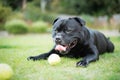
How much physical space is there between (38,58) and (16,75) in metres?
1.34

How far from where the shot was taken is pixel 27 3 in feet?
94.7

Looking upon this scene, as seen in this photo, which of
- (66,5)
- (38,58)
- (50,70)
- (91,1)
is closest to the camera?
(50,70)

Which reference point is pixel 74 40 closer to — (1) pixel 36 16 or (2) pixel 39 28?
(2) pixel 39 28

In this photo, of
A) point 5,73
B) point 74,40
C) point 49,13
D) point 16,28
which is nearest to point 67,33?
point 74,40

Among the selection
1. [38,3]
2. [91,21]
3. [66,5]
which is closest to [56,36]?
[91,21]

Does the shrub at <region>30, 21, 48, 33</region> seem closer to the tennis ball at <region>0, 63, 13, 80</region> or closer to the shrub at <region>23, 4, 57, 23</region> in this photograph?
the shrub at <region>23, 4, 57, 23</region>

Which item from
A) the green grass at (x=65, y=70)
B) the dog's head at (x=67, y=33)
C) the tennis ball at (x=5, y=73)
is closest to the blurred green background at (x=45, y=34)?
the green grass at (x=65, y=70)

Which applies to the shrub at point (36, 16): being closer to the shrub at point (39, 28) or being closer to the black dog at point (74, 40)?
the shrub at point (39, 28)

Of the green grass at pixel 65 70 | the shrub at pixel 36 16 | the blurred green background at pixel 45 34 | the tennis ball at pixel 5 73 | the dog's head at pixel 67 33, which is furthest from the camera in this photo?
the shrub at pixel 36 16

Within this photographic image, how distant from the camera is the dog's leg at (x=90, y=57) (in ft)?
18.8

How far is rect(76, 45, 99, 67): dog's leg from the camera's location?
5740mm

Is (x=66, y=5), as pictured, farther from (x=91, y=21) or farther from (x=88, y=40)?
(x=88, y=40)

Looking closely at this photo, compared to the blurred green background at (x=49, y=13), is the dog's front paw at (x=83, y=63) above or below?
below

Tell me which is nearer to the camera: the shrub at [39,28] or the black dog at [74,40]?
the black dog at [74,40]
